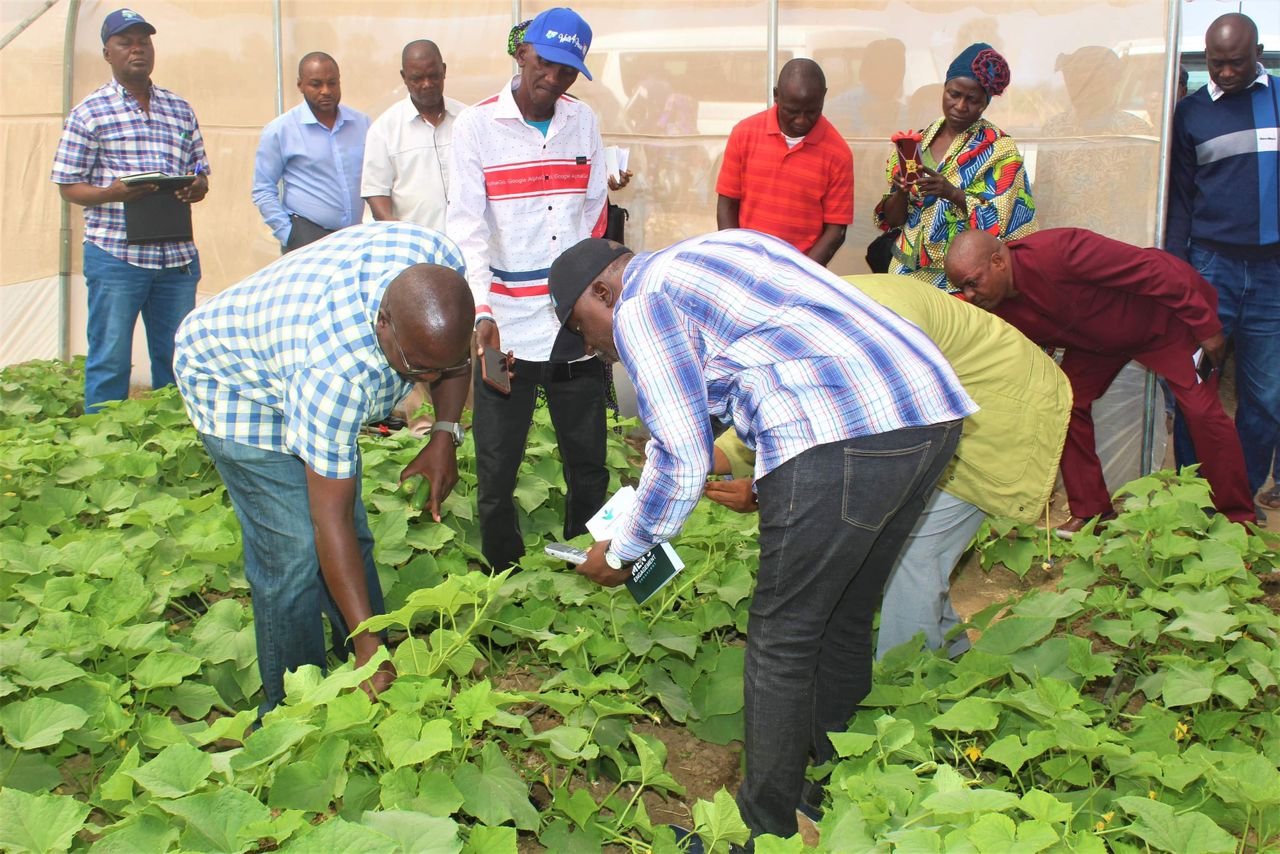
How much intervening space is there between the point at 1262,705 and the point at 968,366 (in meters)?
1.34

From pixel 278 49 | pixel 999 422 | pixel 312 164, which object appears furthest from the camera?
pixel 278 49

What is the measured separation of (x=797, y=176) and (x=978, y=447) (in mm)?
2407

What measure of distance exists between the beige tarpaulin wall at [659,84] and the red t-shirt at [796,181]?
34.9 inches

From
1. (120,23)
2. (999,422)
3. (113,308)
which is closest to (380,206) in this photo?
(113,308)

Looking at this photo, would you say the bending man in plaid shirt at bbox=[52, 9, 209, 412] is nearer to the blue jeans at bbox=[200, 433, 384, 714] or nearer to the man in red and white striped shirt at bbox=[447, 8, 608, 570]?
the man in red and white striped shirt at bbox=[447, 8, 608, 570]

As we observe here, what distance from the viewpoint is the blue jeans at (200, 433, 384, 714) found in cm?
301

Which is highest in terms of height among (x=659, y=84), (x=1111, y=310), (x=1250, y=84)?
(x=659, y=84)

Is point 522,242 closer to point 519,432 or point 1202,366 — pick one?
point 519,432

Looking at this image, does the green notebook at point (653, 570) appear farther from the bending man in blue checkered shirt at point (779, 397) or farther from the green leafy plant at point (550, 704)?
the green leafy plant at point (550, 704)

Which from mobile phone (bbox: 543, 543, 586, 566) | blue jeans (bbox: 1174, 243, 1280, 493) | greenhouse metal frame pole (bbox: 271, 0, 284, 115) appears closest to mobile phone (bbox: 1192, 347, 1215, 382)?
blue jeans (bbox: 1174, 243, 1280, 493)

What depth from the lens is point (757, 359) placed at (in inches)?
101

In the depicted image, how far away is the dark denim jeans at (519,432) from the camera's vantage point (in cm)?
414

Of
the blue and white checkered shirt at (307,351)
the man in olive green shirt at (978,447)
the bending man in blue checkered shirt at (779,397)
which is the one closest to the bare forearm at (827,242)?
the man in olive green shirt at (978,447)

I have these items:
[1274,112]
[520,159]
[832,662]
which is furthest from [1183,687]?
[1274,112]
